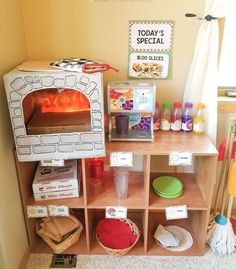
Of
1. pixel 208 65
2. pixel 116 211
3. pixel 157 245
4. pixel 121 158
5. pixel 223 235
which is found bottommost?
pixel 157 245

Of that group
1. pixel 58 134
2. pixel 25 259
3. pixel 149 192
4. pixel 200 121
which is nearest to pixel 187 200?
pixel 149 192

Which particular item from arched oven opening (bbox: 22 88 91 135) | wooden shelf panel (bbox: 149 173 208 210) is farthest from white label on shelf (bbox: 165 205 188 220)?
arched oven opening (bbox: 22 88 91 135)

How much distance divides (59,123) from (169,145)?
1.86ft

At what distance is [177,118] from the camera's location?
1.64 m

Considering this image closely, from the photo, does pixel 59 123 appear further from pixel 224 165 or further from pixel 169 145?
pixel 224 165

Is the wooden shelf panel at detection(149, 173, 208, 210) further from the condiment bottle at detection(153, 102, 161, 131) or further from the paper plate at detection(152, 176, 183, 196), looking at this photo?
the condiment bottle at detection(153, 102, 161, 131)

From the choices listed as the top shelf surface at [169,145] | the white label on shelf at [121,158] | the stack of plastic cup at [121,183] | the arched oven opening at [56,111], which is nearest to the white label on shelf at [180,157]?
the top shelf surface at [169,145]

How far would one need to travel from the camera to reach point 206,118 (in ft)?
5.39

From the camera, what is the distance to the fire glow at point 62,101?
59.0 inches

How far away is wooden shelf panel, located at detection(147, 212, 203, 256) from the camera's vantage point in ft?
5.65

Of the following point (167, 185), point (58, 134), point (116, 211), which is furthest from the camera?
point (167, 185)

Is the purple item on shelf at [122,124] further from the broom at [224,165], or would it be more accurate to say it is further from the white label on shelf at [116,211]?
the broom at [224,165]

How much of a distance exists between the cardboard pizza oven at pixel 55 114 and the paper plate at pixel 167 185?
48cm

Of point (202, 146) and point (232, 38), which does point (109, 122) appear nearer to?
point (202, 146)
